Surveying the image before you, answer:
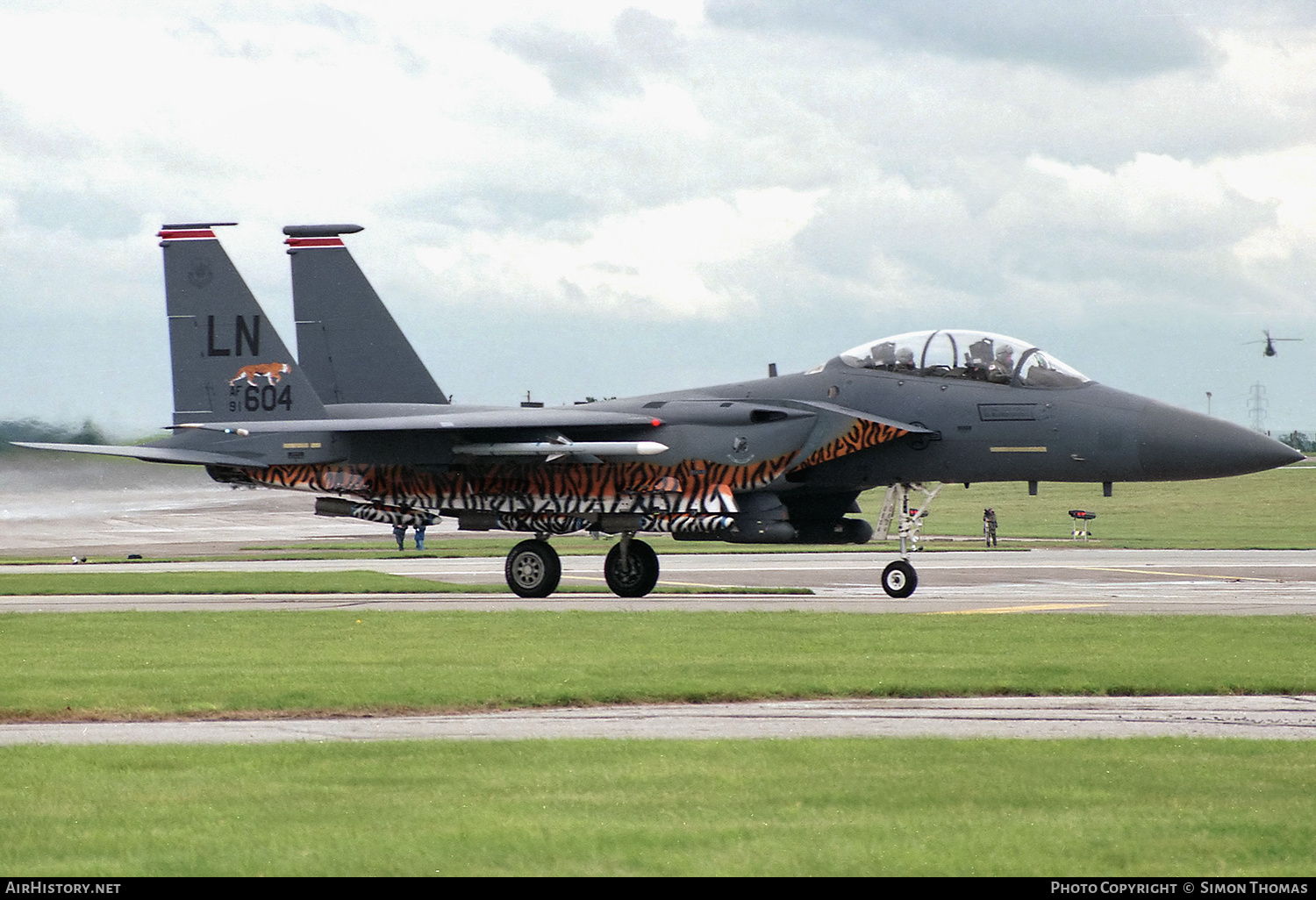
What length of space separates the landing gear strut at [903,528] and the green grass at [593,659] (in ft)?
14.4

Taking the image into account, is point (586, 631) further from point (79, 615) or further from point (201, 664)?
point (79, 615)

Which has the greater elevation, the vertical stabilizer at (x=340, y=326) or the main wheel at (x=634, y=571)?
the vertical stabilizer at (x=340, y=326)

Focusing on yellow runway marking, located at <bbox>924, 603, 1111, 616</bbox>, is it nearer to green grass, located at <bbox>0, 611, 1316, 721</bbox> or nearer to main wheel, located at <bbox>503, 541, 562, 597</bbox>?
green grass, located at <bbox>0, 611, 1316, 721</bbox>

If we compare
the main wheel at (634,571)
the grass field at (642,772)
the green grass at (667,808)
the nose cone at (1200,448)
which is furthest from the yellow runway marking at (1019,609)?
the green grass at (667,808)

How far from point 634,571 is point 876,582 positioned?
6113 millimetres

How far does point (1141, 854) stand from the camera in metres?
6.42

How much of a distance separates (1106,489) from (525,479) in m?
8.49

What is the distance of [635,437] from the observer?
22.6 m

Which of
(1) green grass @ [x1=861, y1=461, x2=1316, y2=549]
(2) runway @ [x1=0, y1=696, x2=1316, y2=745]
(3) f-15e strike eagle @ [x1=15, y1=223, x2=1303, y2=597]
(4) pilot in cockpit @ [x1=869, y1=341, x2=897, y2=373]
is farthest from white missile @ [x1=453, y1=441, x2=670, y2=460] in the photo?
(1) green grass @ [x1=861, y1=461, x2=1316, y2=549]

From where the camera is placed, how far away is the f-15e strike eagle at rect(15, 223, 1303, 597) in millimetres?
20953

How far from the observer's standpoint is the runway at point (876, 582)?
68.7ft

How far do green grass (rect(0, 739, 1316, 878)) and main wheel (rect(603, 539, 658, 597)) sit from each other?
1384 centimetres

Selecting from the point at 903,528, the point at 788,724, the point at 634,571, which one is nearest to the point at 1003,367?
the point at 903,528

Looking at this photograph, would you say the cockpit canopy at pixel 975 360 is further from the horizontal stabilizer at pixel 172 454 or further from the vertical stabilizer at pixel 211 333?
the horizontal stabilizer at pixel 172 454
